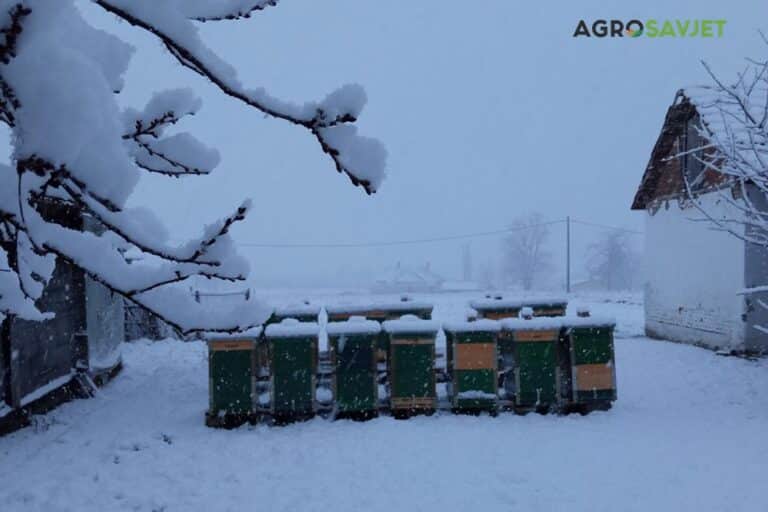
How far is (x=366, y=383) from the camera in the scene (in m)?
8.09

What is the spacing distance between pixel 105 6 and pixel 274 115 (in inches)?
17.8

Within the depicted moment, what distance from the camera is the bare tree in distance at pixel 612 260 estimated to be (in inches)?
2886

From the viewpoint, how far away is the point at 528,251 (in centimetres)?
7869

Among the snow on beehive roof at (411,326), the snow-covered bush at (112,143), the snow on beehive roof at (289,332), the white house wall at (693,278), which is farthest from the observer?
the white house wall at (693,278)

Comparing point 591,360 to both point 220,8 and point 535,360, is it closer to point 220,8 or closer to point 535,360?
point 535,360

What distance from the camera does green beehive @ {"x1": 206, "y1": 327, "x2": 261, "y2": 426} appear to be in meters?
7.91

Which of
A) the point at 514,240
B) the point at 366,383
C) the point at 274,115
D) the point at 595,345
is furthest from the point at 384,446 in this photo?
the point at 514,240

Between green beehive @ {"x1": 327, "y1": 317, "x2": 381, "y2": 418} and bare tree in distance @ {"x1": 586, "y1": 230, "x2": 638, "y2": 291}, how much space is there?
224ft

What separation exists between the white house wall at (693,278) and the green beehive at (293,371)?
343 inches

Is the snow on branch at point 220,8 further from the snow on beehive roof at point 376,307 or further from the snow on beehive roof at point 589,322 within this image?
the snow on beehive roof at point 376,307

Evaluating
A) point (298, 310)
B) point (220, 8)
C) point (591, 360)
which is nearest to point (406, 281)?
point (298, 310)

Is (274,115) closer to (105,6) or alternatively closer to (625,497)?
(105,6)

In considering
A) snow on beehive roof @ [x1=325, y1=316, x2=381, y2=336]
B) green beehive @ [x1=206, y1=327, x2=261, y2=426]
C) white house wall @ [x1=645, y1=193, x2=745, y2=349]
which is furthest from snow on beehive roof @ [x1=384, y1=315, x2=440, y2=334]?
white house wall @ [x1=645, y1=193, x2=745, y2=349]

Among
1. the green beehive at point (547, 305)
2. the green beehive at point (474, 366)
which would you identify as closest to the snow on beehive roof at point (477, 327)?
the green beehive at point (474, 366)
